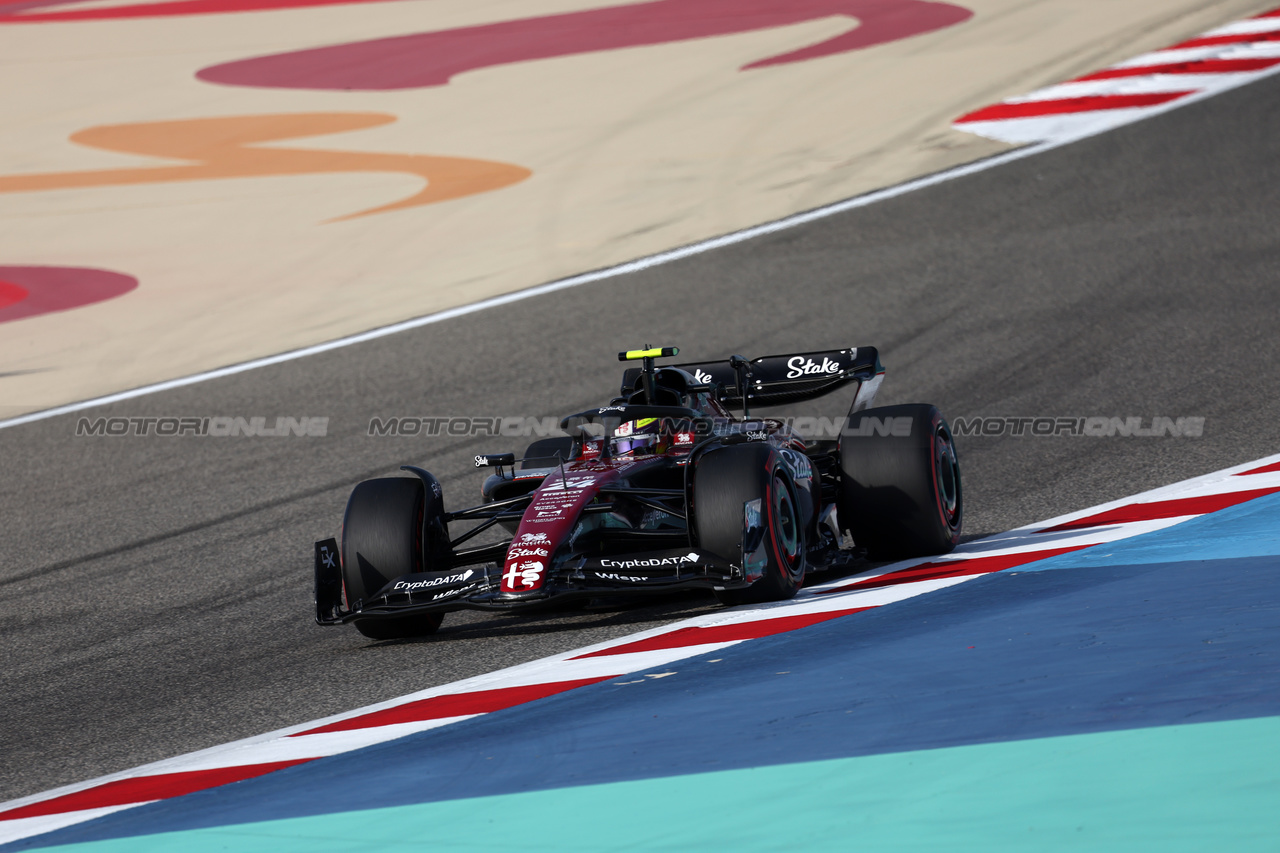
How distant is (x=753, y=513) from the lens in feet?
20.9

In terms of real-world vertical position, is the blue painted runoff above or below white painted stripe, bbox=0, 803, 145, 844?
above

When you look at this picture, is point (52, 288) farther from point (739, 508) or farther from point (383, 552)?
point (739, 508)

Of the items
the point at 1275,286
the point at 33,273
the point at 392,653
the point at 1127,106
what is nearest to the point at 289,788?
the point at 392,653

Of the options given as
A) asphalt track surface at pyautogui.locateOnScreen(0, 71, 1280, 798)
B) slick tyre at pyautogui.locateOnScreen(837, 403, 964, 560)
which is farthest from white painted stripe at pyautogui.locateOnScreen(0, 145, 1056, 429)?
slick tyre at pyautogui.locateOnScreen(837, 403, 964, 560)

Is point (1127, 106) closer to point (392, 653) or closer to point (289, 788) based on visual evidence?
point (392, 653)

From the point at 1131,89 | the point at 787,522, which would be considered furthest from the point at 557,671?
the point at 1131,89

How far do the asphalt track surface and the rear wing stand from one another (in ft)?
3.55

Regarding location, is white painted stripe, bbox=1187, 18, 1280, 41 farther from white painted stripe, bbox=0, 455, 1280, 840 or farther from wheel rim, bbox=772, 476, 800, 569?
wheel rim, bbox=772, 476, 800, 569

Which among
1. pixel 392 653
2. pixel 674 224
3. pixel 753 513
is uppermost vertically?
pixel 674 224

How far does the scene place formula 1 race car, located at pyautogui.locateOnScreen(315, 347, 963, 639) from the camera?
6363 mm

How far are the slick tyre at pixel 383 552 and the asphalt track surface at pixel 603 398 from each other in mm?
208

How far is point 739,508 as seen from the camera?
6.36 metres

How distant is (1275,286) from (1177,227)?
1955 mm

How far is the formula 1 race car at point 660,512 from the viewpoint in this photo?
6.36 m
